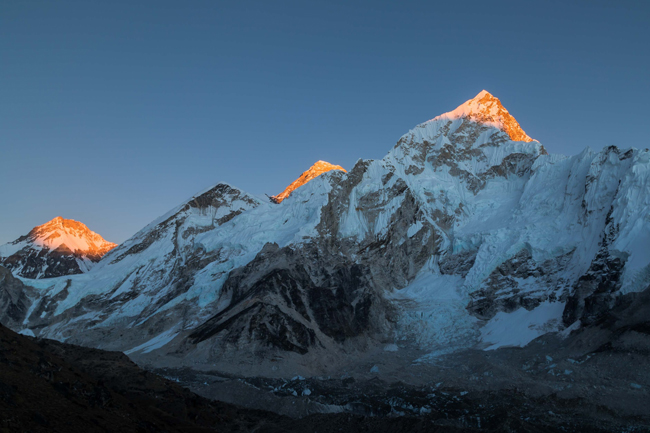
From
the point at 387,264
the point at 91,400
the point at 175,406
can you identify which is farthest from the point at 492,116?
the point at 91,400

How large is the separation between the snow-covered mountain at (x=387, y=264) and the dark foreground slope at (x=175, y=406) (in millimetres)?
32933

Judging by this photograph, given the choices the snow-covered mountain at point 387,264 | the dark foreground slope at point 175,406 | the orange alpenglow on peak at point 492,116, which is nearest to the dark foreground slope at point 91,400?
the dark foreground slope at point 175,406

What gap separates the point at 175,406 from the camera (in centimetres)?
5081

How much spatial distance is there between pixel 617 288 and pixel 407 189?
74.5 m

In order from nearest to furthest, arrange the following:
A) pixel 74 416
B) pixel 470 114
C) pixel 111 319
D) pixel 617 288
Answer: pixel 74 416, pixel 617 288, pixel 111 319, pixel 470 114

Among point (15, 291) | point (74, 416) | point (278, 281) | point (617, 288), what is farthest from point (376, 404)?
point (15, 291)

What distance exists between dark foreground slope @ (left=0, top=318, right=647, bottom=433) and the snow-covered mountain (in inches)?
1297

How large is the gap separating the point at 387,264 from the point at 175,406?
98.6 meters

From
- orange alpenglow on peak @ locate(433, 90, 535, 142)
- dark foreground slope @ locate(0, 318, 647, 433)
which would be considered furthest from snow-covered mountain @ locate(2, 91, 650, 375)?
dark foreground slope @ locate(0, 318, 647, 433)

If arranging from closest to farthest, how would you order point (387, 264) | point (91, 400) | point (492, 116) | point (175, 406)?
1. point (91, 400)
2. point (175, 406)
3. point (387, 264)
4. point (492, 116)

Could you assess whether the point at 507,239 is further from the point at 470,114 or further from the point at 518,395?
the point at 470,114

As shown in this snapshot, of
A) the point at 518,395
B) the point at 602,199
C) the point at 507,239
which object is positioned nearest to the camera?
the point at 518,395

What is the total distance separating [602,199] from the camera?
121500 millimetres

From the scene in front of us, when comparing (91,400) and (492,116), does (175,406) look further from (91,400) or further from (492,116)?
(492,116)
